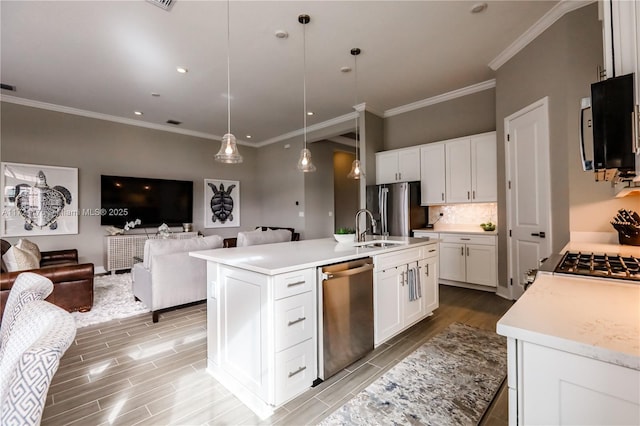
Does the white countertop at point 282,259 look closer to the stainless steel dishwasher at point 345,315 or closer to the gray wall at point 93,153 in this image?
the stainless steel dishwasher at point 345,315

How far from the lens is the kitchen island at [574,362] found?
2.11ft

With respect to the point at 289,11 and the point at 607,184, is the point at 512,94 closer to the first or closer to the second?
the point at 607,184

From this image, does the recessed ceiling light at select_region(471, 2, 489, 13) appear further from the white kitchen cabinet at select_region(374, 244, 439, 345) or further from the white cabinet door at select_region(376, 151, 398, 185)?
the white cabinet door at select_region(376, 151, 398, 185)

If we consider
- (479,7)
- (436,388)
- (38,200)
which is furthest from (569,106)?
(38,200)

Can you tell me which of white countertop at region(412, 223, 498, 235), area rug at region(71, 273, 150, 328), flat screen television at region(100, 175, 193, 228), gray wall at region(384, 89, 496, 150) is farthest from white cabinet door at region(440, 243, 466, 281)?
flat screen television at region(100, 175, 193, 228)

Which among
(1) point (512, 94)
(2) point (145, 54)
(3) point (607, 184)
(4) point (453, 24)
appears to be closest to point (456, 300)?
(3) point (607, 184)

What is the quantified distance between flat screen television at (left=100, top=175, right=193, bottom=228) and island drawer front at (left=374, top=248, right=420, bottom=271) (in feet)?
18.5

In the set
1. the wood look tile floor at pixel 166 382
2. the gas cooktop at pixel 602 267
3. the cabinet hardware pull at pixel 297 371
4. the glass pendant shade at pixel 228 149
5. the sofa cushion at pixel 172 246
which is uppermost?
the glass pendant shade at pixel 228 149

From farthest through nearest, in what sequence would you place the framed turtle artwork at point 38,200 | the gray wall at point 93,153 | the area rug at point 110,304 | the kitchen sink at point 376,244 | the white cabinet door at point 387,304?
the gray wall at point 93,153 < the framed turtle artwork at point 38,200 < the area rug at point 110,304 < the kitchen sink at point 376,244 < the white cabinet door at point 387,304

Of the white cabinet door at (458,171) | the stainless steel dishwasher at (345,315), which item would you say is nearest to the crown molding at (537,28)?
the white cabinet door at (458,171)

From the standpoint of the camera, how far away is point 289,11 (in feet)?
9.20

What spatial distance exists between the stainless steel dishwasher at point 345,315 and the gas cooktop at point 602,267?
123 centimetres

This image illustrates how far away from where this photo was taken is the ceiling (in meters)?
2.80

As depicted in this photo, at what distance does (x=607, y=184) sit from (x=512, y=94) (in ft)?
5.53
